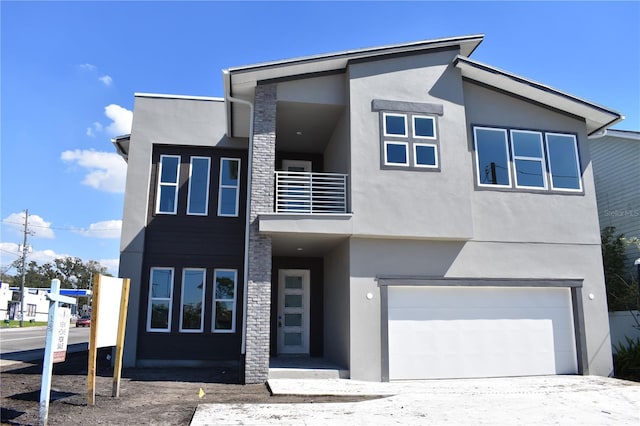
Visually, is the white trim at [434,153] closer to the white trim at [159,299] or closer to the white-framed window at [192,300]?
the white-framed window at [192,300]

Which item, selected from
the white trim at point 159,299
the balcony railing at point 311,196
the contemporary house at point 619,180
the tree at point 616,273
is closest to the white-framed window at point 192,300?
the white trim at point 159,299

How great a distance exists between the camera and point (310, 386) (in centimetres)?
985

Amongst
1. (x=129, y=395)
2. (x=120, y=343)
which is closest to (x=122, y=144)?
(x=120, y=343)

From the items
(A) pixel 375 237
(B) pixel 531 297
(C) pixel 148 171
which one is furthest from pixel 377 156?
(C) pixel 148 171

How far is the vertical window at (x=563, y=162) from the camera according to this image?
12930 millimetres

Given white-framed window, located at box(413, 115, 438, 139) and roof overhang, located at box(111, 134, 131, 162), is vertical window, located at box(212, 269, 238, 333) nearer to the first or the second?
roof overhang, located at box(111, 134, 131, 162)

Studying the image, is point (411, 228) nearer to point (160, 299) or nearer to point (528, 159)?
point (528, 159)

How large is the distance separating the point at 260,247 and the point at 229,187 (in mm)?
4807

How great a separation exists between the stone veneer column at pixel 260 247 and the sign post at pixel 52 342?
13.8 feet

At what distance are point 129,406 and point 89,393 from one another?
734 mm

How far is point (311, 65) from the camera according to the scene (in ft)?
38.7

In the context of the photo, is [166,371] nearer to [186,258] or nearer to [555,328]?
[186,258]

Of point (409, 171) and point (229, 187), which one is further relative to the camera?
point (229, 187)

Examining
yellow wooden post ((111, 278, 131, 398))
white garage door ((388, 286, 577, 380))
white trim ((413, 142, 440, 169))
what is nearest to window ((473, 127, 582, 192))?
white trim ((413, 142, 440, 169))
